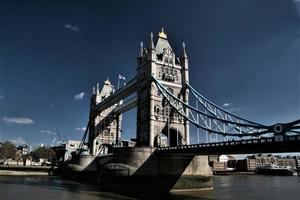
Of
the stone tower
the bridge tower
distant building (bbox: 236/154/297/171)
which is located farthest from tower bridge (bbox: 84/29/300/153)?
distant building (bbox: 236/154/297/171)

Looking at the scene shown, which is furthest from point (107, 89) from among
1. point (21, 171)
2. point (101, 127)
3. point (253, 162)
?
point (253, 162)

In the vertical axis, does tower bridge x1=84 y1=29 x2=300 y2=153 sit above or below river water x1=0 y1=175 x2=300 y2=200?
above

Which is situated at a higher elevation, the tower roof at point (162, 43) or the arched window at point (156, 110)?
the tower roof at point (162, 43)

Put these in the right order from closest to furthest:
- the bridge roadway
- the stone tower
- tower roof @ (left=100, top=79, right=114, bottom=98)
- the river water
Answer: the bridge roadway, the river water, the stone tower, tower roof @ (left=100, top=79, right=114, bottom=98)

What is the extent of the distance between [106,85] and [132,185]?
56.1m

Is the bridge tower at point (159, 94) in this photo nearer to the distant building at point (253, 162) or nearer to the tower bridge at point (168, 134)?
the tower bridge at point (168, 134)

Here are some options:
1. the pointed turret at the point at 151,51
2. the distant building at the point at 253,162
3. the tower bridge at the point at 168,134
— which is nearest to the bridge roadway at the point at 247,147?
the tower bridge at the point at 168,134

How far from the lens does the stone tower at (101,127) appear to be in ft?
270

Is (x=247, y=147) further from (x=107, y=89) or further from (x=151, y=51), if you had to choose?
(x=107, y=89)

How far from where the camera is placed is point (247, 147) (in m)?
30.8

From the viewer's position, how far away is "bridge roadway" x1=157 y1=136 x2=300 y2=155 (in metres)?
27.0

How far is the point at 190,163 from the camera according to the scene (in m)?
44.9

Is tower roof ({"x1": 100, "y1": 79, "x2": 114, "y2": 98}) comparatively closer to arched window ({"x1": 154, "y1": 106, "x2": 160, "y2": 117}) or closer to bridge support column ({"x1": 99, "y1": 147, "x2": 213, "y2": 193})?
arched window ({"x1": 154, "y1": 106, "x2": 160, "y2": 117})

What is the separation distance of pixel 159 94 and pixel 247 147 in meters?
23.2
